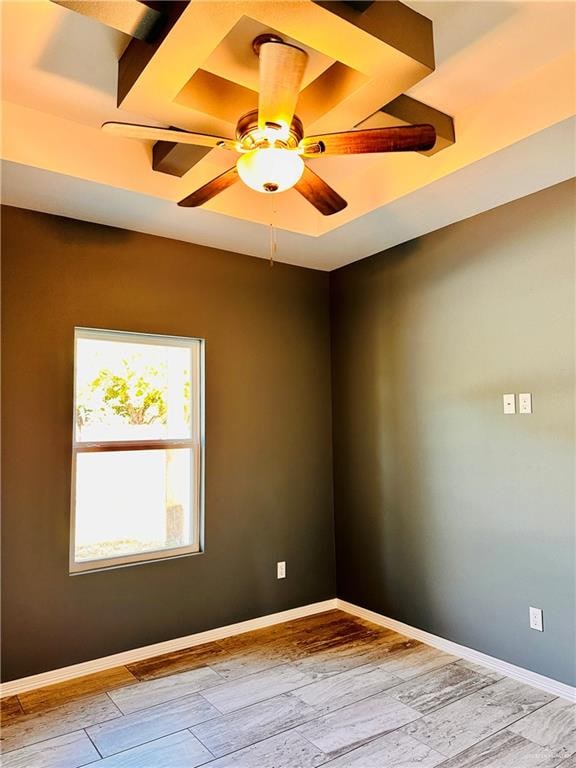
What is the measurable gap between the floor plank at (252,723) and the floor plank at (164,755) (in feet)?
0.19

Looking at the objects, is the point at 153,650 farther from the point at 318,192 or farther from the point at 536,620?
the point at 318,192

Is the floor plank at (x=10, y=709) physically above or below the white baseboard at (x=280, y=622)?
below

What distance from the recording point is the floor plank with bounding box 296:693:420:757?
90.8 inches

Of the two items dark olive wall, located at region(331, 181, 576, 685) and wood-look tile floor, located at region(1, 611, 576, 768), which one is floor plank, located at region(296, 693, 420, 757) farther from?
dark olive wall, located at region(331, 181, 576, 685)

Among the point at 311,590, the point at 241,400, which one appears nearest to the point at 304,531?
the point at 311,590

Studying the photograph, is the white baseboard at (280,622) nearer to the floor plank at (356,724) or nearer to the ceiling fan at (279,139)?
the floor plank at (356,724)

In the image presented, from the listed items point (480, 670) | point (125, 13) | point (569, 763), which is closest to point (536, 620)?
point (480, 670)

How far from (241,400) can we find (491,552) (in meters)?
1.86

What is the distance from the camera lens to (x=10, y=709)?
2.61 meters

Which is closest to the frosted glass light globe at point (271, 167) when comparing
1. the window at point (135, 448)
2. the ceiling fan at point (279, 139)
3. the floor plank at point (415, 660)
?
the ceiling fan at point (279, 139)

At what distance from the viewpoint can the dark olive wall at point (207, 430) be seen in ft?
9.59

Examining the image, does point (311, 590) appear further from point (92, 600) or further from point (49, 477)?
point (49, 477)

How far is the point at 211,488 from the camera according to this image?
356 cm

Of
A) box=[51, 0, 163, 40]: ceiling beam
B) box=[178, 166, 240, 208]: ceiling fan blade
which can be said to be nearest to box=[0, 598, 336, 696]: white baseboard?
box=[178, 166, 240, 208]: ceiling fan blade
